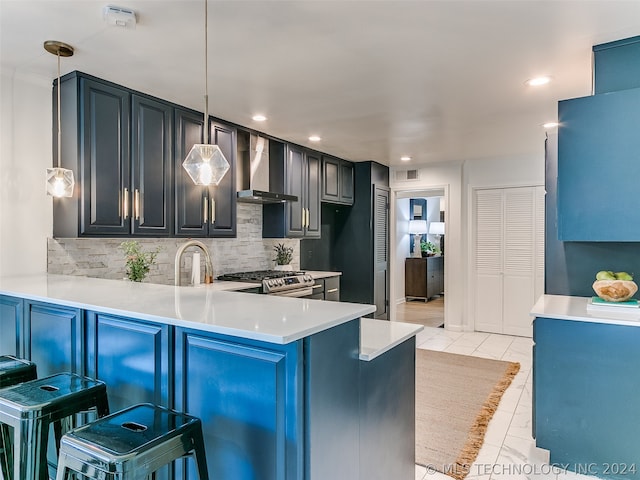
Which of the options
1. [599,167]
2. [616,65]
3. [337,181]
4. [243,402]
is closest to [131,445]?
[243,402]

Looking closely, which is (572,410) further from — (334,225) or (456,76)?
(334,225)

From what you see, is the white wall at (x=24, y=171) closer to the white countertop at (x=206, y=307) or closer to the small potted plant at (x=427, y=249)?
the white countertop at (x=206, y=307)

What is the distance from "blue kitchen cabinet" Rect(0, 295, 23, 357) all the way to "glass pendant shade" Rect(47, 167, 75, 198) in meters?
0.65

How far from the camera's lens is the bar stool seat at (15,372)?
6.07 ft

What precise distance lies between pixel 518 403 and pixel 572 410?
1.10m

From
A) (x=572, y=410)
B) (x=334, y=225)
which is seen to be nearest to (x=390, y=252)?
(x=334, y=225)

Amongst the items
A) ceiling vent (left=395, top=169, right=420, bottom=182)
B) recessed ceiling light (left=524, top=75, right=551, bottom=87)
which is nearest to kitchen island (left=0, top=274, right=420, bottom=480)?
recessed ceiling light (left=524, top=75, right=551, bottom=87)

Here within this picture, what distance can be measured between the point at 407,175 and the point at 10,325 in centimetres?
523

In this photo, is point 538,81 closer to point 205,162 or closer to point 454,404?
point 205,162

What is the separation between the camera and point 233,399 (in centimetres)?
143

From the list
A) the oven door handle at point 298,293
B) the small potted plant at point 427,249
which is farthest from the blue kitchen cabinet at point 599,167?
the small potted plant at point 427,249

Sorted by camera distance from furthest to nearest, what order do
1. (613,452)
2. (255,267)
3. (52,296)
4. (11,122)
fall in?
(255,267) → (11,122) → (613,452) → (52,296)

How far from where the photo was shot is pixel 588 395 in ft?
7.36

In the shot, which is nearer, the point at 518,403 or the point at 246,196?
the point at 518,403
